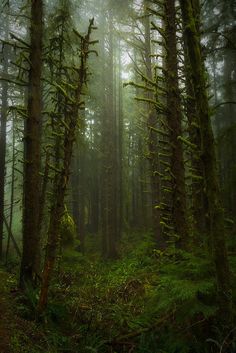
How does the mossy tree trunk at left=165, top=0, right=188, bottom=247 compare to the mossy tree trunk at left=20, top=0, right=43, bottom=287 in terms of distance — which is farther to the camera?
the mossy tree trunk at left=20, top=0, right=43, bottom=287

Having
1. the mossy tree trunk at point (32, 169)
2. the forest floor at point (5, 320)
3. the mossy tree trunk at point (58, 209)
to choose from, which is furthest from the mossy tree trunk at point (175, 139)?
the mossy tree trunk at point (32, 169)

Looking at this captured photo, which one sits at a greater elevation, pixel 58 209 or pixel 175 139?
pixel 175 139

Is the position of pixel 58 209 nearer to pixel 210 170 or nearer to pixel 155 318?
pixel 155 318

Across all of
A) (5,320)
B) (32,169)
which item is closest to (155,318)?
(5,320)

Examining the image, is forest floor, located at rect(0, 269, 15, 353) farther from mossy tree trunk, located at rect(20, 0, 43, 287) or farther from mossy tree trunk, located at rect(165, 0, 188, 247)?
mossy tree trunk, located at rect(165, 0, 188, 247)

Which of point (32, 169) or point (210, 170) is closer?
point (210, 170)

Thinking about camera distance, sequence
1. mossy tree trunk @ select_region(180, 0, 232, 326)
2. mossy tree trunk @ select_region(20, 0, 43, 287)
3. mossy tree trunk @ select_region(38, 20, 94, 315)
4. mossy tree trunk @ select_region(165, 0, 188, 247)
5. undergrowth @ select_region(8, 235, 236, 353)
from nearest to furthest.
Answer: mossy tree trunk @ select_region(180, 0, 232, 326) < undergrowth @ select_region(8, 235, 236, 353) < mossy tree trunk @ select_region(38, 20, 94, 315) < mossy tree trunk @ select_region(165, 0, 188, 247) < mossy tree trunk @ select_region(20, 0, 43, 287)

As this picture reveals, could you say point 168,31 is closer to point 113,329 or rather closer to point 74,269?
point 113,329

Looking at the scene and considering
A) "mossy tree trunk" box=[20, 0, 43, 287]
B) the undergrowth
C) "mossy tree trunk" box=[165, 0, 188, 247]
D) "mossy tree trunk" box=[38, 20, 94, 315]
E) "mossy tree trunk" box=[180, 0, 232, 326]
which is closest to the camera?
"mossy tree trunk" box=[180, 0, 232, 326]

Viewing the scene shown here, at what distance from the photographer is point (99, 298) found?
9797 mm

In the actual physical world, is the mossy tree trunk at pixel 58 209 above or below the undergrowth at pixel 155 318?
above

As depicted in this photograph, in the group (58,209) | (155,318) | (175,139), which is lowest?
(155,318)

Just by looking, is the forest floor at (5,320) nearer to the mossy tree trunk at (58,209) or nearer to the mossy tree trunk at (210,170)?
the mossy tree trunk at (58,209)

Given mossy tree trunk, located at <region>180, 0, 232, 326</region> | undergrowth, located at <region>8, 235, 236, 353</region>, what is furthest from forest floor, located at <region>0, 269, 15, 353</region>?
mossy tree trunk, located at <region>180, 0, 232, 326</region>
